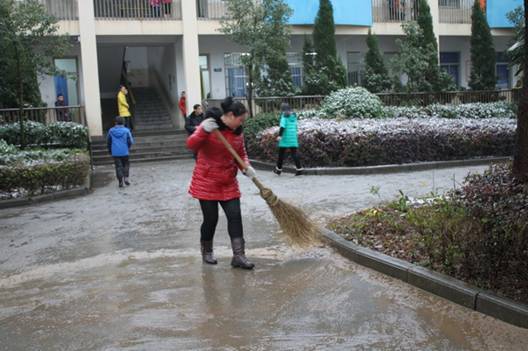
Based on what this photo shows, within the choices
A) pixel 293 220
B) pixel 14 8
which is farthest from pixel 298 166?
pixel 14 8

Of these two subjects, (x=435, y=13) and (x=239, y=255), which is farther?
(x=435, y=13)

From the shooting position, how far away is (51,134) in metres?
18.8

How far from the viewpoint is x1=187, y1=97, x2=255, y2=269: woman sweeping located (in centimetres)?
591

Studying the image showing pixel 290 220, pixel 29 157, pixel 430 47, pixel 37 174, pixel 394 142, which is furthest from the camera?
pixel 430 47

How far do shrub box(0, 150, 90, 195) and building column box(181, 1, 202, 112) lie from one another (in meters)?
10.4

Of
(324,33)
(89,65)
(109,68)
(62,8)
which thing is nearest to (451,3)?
(324,33)

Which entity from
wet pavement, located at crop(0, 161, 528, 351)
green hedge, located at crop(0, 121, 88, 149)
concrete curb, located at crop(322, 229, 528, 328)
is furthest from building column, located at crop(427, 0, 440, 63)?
concrete curb, located at crop(322, 229, 528, 328)

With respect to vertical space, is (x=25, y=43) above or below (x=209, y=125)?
above

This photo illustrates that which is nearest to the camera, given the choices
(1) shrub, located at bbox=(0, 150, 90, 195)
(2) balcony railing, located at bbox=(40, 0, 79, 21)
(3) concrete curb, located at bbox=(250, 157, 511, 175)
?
(1) shrub, located at bbox=(0, 150, 90, 195)

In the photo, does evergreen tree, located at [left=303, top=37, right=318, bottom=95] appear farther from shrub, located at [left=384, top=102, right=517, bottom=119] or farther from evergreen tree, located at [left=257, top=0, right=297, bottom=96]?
shrub, located at [left=384, top=102, right=517, bottom=119]

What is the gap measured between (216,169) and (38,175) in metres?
7.08

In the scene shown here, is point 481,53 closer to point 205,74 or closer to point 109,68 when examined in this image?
point 205,74

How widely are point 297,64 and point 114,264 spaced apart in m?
20.6

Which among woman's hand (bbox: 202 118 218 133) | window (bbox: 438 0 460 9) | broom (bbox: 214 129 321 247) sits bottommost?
broom (bbox: 214 129 321 247)
